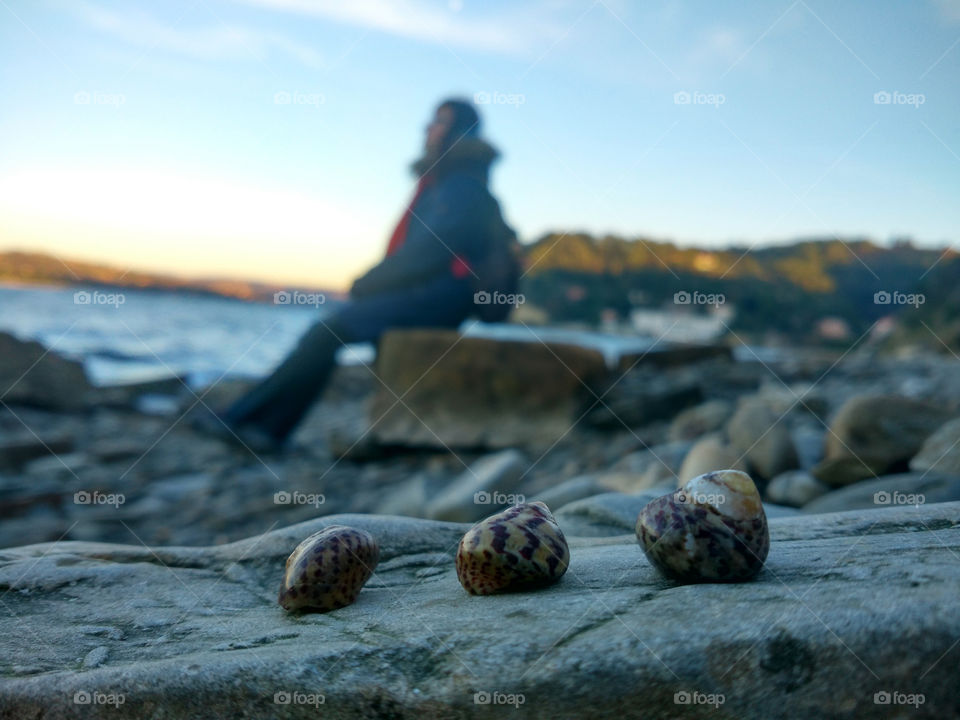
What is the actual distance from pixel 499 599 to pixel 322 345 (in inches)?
191

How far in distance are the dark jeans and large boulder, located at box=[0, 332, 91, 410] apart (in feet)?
8.60

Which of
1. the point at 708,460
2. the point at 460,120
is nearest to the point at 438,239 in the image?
the point at 460,120

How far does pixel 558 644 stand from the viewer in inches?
54.1

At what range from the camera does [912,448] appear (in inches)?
144

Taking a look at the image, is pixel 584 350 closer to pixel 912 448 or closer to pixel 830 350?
pixel 912 448

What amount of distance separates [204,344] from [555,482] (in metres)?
14.4

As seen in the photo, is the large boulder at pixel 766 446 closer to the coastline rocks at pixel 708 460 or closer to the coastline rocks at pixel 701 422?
the coastline rocks at pixel 708 460

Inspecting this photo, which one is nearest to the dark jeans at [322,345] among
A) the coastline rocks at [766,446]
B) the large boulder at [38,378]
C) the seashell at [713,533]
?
the large boulder at [38,378]

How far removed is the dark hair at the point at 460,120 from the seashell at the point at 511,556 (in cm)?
507

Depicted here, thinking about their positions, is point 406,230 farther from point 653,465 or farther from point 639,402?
point 653,465

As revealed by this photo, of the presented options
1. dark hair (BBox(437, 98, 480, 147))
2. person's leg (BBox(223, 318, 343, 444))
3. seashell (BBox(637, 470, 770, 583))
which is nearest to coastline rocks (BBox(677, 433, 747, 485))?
seashell (BBox(637, 470, 770, 583))

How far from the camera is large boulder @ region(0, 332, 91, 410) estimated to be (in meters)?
7.55

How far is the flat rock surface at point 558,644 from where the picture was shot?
48.4 inches

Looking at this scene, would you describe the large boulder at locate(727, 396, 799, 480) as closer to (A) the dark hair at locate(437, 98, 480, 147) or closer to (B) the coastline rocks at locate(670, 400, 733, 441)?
(B) the coastline rocks at locate(670, 400, 733, 441)
